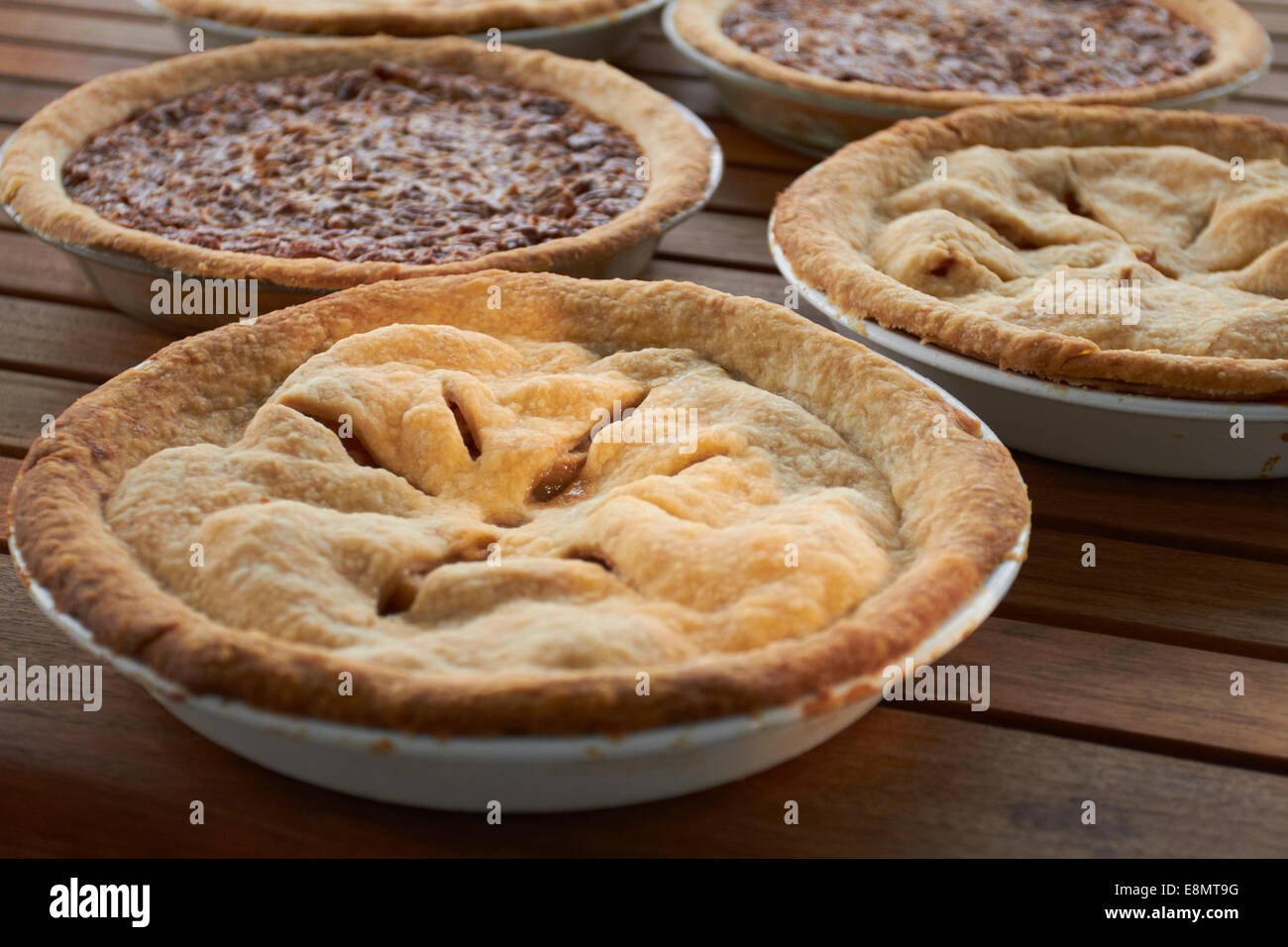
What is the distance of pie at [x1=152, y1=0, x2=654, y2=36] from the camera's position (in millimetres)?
3236

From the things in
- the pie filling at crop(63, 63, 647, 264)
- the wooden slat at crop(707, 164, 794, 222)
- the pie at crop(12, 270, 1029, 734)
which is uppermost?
the pie at crop(12, 270, 1029, 734)

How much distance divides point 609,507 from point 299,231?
3.60ft

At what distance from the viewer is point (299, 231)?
234cm

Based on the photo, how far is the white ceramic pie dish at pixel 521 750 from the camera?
1172mm

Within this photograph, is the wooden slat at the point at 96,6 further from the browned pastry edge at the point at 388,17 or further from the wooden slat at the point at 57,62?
the browned pastry edge at the point at 388,17

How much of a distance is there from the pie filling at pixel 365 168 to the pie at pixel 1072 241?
0.50 metres

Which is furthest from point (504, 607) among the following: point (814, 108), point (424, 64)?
point (424, 64)

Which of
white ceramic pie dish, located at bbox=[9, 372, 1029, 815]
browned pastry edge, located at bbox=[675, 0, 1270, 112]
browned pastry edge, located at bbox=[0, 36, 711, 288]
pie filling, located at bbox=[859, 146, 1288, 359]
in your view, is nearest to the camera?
white ceramic pie dish, located at bbox=[9, 372, 1029, 815]

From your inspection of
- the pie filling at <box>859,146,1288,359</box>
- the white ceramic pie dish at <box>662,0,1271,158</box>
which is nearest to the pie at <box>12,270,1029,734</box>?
the pie filling at <box>859,146,1288,359</box>

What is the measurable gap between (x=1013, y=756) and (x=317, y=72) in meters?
2.39

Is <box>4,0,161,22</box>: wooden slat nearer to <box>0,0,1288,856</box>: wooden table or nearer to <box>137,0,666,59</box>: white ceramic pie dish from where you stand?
<box>137,0,666,59</box>: white ceramic pie dish

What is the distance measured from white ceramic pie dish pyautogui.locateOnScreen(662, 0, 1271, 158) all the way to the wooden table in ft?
3.76

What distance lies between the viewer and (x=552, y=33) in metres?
3.25

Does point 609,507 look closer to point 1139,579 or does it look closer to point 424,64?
point 1139,579
